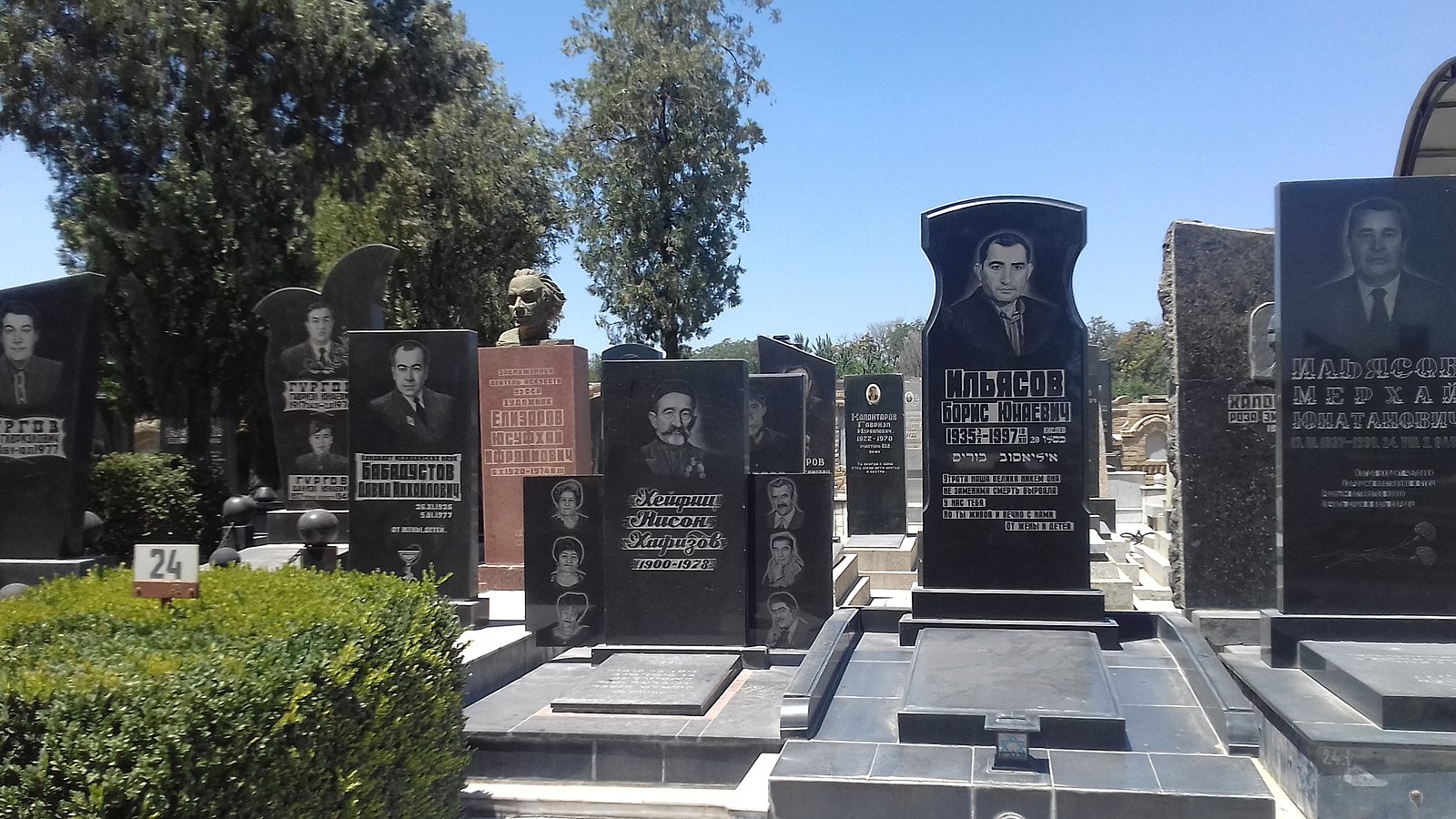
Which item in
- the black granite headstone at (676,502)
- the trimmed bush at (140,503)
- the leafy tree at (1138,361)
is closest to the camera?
the black granite headstone at (676,502)

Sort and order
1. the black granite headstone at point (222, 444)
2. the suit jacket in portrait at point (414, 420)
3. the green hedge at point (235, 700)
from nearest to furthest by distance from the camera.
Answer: the green hedge at point (235, 700) → the suit jacket in portrait at point (414, 420) → the black granite headstone at point (222, 444)

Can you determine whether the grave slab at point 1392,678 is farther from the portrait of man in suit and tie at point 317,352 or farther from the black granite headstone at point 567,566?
the portrait of man in suit and tie at point 317,352

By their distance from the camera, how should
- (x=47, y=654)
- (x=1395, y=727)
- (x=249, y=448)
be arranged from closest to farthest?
(x=47, y=654) → (x=1395, y=727) → (x=249, y=448)

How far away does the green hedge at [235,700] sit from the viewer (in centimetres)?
292

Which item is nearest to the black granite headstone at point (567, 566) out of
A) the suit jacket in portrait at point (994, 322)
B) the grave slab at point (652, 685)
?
the grave slab at point (652, 685)

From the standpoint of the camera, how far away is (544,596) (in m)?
7.43

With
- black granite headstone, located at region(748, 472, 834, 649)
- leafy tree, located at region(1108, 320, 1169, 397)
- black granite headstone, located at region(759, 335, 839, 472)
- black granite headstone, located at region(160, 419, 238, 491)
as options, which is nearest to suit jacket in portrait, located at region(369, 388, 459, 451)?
black granite headstone, located at region(748, 472, 834, 649)

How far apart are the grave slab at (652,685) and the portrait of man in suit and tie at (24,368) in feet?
18.7

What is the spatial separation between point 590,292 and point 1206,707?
75.8ft

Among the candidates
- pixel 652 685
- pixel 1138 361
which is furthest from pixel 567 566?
pixel 1138 361

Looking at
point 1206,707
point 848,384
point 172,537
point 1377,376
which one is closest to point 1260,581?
point 1377,376

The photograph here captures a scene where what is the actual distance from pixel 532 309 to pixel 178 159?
31.0ft

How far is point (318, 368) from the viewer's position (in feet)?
35.2

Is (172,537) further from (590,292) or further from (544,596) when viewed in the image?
(590,292)
